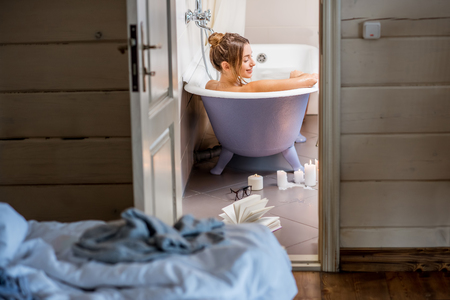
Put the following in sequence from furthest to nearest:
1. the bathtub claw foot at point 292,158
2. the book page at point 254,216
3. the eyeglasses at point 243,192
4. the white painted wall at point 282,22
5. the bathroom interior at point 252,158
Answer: the white painted wall at point 282,22, the bathtub claw foot at point 292,158, the eyeglasses at point 243,192, the bathroom interior at point 252,158, the book page at point 254,216

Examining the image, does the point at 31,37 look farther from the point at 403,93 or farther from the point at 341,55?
the point at 403,93

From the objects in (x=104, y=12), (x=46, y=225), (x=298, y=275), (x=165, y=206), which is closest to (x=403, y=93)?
(x=298, y=275)

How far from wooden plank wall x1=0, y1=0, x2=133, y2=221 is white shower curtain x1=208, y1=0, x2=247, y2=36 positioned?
2.25m

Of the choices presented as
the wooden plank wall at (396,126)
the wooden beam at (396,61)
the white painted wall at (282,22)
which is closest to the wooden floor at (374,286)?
the wooden plank wall at (396,126)

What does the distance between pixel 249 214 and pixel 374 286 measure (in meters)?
0.74

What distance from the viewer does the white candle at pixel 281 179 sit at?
11.0 ft

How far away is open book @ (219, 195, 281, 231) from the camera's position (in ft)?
8.71

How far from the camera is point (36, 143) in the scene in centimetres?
211

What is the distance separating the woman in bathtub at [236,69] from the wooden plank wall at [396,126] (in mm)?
1353

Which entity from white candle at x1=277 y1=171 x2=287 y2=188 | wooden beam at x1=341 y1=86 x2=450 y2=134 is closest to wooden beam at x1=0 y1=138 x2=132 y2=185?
wooden beam at x1=341 y1=86 x2=450 y2=134

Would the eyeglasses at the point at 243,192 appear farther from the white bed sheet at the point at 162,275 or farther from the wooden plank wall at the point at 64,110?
the white bed sheet at the point at 162,275

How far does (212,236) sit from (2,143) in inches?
47.3

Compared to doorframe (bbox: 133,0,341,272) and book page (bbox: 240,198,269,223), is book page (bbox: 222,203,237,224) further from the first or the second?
doorframe (bbox: 133,0,341,272)

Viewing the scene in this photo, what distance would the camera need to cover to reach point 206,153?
397 cm
